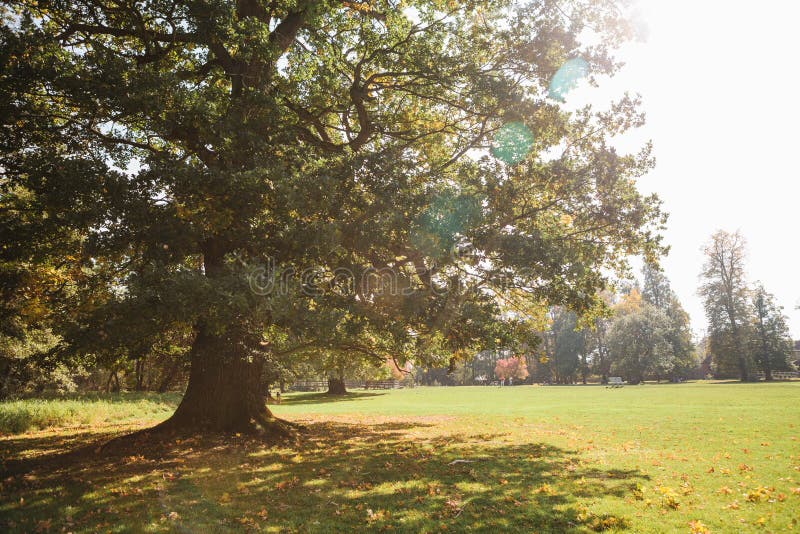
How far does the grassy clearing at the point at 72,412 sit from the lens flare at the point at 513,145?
18319 millimetres

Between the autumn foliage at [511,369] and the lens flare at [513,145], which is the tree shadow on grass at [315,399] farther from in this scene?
the autumn foliage at [511,369]

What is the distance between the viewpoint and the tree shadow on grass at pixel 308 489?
19.7ft

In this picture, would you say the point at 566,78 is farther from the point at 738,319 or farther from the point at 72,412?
the point at 738,319

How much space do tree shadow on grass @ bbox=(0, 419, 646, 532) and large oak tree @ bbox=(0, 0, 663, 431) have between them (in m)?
2.45

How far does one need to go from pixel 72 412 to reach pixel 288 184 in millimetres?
15676

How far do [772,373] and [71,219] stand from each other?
81.2 meters

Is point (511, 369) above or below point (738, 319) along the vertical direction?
below

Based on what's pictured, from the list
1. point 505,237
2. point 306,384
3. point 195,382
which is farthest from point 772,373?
point 195,382

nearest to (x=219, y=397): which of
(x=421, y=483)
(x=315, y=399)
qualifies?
(x=421, y=483)

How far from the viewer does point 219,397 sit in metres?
13.0

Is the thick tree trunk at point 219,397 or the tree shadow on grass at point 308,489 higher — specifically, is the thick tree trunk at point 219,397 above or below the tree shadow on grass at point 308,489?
above

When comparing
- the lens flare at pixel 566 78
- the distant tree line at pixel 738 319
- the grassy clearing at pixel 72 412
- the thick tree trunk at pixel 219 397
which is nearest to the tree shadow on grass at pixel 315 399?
the grassy clearing at pixel 72 412

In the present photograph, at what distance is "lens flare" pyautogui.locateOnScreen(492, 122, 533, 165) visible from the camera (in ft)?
43.2

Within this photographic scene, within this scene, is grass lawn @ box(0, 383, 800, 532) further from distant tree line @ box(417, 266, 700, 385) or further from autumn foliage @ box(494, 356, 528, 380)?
autumn foliage @ box(494, 356, 528, 380)
